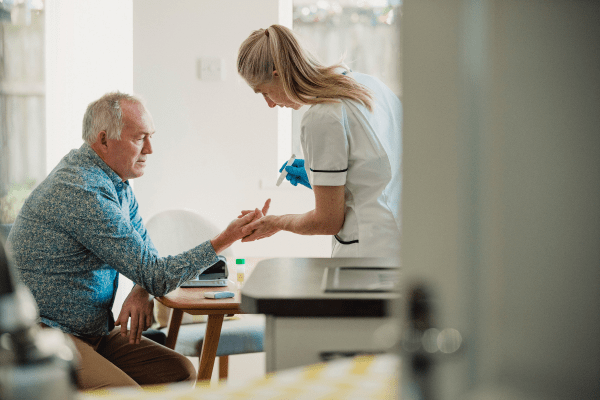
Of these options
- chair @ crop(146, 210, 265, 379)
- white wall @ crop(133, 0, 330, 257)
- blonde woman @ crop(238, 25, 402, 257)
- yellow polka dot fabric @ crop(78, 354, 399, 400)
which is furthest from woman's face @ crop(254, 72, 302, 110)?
white wall @ crop(133, 0, 330, 257)

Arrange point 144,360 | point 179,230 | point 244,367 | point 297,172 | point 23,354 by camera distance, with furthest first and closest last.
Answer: point 244,367
point 179,230
point 297,172
point 144,360
point 23,354

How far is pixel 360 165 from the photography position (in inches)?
57.9

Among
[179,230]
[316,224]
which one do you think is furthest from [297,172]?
[179,230]

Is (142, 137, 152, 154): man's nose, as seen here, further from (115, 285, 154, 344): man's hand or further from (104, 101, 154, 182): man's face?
(115, 285, 154, 344): man's hand

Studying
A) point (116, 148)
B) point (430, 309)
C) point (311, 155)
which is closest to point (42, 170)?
point (116, 148)

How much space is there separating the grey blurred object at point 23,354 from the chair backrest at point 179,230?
2.23 meters

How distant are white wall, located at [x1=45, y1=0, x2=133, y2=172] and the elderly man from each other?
1.07m

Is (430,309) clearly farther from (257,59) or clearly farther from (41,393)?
(257,59)

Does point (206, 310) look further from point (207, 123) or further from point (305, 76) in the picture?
point (207, 123)

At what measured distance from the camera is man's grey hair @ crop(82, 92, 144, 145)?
5.57 feet

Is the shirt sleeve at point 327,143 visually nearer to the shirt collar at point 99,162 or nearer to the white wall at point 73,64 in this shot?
the shirt collar at point 99,162

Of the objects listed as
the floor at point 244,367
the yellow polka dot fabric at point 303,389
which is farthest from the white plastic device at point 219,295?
the floor at point 244,367

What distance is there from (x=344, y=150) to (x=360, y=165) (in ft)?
0.22

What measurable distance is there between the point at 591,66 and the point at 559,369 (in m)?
0.14
